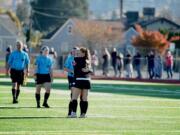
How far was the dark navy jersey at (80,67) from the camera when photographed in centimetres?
2089

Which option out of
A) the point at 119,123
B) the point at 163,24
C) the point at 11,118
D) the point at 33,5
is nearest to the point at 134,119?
the point at 119,123

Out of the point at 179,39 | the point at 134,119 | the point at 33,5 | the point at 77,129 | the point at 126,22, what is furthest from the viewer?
the point at 33,5

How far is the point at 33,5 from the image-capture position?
393 feet

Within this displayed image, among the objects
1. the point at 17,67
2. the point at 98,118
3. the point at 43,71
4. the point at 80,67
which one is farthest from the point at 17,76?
the point at 98,118

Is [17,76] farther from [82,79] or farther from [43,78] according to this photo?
[82,79]

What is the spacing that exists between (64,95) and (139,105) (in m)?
5.94

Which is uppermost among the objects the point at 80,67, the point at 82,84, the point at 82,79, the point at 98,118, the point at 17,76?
the point at 80,67

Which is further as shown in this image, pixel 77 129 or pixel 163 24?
pixel 163 24

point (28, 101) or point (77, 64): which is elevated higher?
point (77, 64)

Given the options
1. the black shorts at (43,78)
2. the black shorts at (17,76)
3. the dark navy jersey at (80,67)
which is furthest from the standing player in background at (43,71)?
the dark navy jersey at (80,67)

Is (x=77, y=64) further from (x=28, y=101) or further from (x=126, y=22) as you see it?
(x=126, y=22)

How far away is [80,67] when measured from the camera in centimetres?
2089

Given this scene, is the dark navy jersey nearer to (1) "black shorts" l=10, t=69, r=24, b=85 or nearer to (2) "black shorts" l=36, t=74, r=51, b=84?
(2) "black shorts" l=36, t=74, r=51, b=84

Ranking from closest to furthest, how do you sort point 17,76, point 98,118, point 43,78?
point 98,118
point 43,78
point 17,76
